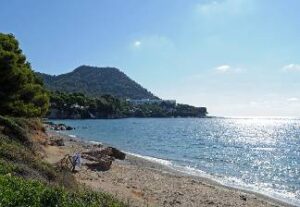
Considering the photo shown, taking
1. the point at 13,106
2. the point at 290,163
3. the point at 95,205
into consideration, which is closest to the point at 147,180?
the point at 13,106

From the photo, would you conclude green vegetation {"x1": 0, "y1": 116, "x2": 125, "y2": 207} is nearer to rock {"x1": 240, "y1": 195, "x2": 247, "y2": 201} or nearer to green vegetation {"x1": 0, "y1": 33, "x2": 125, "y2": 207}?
green vegetation {"x1": 0, "y1": 33, "x2": 125, "y2": 207}

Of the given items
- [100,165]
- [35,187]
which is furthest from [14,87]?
[35,187]

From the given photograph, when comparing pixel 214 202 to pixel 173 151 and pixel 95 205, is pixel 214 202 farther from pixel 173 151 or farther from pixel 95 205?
pixel 173 151

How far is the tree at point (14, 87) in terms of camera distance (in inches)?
1444

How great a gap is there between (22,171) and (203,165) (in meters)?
39.0

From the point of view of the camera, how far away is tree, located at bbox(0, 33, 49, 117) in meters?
36.7

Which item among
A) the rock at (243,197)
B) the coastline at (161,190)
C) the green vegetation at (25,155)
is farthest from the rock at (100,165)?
the rock at (243,197)

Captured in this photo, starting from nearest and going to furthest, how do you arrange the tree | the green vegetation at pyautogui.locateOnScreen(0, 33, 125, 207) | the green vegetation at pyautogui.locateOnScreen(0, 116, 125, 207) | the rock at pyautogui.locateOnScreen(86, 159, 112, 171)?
the green vegetation at pyautogui.locateOnScreen(0, 116, 125, 207)
the green vegetation at pyautogui.locateOnScreen(0, 33, 125, 207)
the rock at pyautogui.locateOnScreen(86, 159, 112, 171)
the tree

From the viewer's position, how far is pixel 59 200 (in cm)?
959

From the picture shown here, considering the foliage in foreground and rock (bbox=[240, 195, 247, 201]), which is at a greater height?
the foliage in foreground

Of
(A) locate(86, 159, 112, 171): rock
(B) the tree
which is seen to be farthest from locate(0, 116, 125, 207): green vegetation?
(B) the tree

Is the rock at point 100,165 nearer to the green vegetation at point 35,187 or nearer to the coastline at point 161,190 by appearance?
the coastline at point 161,190

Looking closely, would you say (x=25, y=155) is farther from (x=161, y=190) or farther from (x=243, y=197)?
(x=243, y=197)

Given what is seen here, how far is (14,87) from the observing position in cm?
3812
